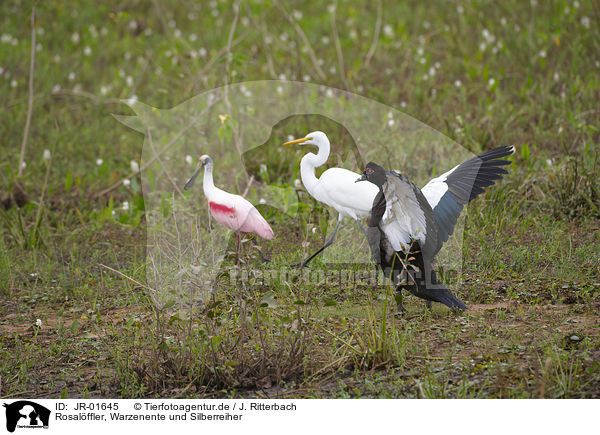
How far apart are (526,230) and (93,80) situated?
5.80 meters

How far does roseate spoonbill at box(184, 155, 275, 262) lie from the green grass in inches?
12.4

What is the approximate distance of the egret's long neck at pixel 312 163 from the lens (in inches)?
161

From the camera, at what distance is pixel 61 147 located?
712cm

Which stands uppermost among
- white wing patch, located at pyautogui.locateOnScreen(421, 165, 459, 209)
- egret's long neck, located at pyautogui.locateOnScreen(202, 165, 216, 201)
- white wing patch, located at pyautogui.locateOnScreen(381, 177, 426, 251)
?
egret's long neck, located at pyautogui.locateOnScreen(202, 165, 216, 201)

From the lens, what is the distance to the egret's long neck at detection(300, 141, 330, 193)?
4.08m

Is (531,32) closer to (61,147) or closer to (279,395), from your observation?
(61,147)

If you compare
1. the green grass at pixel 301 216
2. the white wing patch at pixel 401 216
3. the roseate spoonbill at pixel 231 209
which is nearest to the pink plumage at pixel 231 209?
the roseate spoonbill at pixel 231 209

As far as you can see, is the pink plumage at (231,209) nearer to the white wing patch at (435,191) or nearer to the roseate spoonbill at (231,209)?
the roseate spoonbill at (231,209)

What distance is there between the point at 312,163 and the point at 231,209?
0.57 meters

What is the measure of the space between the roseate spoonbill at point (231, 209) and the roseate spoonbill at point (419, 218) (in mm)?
753

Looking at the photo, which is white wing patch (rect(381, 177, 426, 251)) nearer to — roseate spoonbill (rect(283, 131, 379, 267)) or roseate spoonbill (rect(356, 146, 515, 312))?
roseate spoonbill (rect(356, 146, 515, 312))
